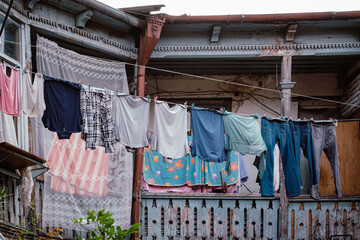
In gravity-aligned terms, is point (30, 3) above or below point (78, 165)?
above

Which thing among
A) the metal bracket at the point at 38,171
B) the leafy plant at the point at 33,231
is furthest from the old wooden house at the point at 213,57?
the metal bracket at the point at 38,171

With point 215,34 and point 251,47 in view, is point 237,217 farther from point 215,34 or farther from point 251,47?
point 215,34

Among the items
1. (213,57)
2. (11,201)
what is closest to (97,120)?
(11,201)

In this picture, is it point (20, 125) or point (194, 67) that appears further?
point (194, 67)

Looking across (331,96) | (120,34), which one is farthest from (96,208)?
(331,96)

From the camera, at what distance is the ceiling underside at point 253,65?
14703mm

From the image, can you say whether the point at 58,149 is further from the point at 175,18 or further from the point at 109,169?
the point at 175,18

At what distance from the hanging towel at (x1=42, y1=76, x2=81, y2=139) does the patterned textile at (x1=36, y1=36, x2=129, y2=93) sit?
66 cm

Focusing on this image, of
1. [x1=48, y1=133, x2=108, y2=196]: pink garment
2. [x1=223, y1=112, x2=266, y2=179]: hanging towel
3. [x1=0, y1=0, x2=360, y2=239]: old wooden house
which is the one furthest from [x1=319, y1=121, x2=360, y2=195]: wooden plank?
[x1=48, y1=133, x2=108, y2=196]: pink garment

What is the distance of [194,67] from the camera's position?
15.2 metres

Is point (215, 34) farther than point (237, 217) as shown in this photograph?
Yes

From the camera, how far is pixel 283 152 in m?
12.7

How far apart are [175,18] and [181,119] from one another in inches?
91.2

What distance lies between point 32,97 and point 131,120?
197 centimetres
